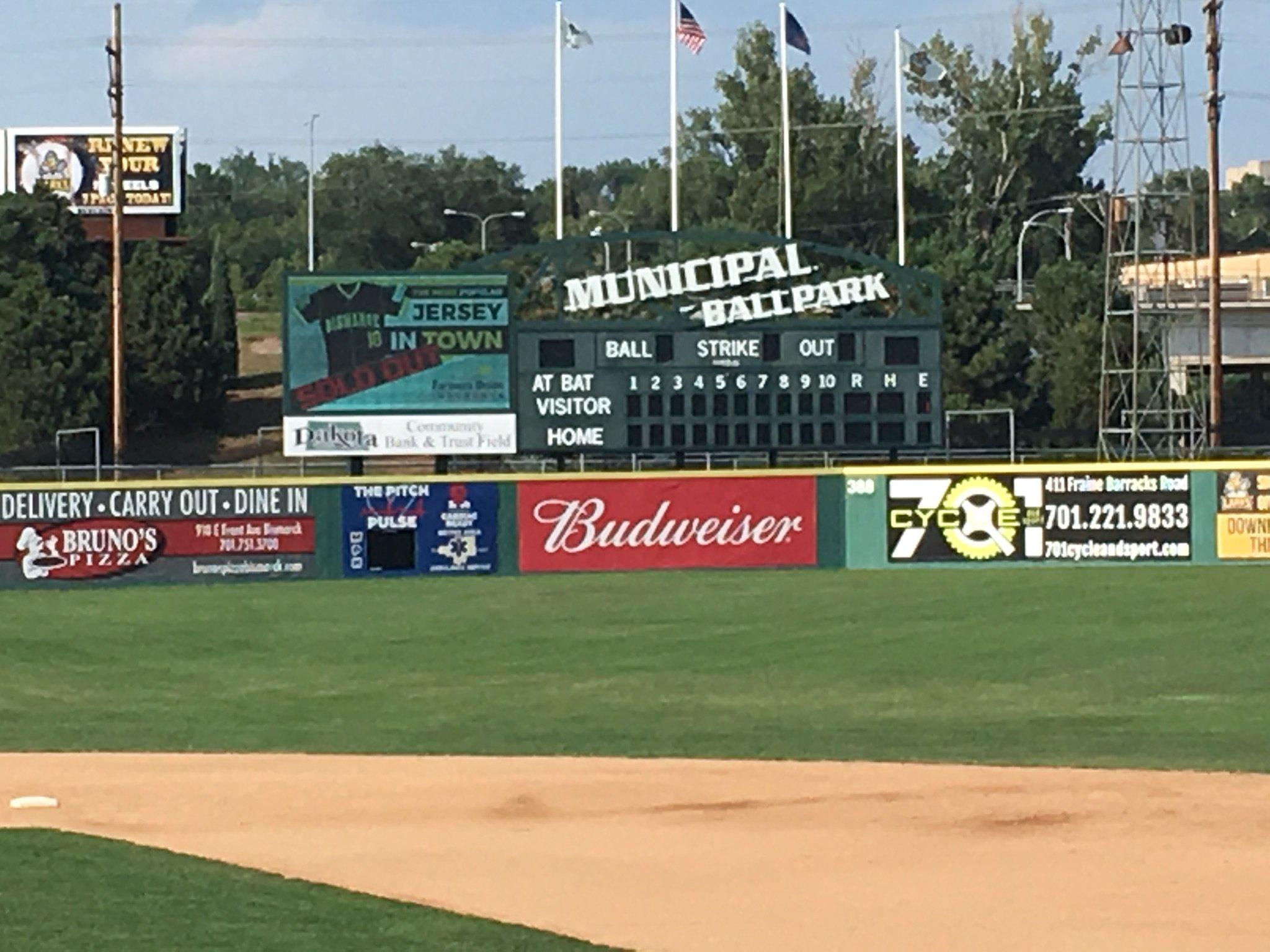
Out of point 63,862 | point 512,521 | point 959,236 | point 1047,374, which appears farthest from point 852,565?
point 959,236

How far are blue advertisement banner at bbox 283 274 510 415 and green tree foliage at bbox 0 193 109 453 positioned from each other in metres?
23.6

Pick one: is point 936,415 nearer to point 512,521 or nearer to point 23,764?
point 512,521

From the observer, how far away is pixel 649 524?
108 feet

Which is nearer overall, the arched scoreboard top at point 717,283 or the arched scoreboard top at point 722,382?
the arched scoreboard top at point 722,382

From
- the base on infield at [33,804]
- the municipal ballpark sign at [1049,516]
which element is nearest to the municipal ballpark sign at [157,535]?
the municipal ballpark sign at [1049,516]

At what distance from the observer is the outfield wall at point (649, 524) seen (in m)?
31.9

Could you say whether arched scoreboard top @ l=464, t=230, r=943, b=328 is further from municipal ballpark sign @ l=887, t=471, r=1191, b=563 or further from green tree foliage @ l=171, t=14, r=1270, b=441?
green tree foliage @ l=171, t=14, r=1270, b=441

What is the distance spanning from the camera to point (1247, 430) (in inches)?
2190

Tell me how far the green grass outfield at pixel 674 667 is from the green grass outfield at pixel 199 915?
18.6 feet

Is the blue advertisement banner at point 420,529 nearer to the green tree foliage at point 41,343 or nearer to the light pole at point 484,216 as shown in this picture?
the green tree foliage at point 41,343

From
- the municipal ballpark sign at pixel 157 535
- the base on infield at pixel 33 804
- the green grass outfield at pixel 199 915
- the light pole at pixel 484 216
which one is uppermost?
the light pole at pixel 484 216

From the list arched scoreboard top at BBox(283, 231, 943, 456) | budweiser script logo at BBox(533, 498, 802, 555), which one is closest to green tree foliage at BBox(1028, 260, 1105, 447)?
arched scoreboard top at BBox(283, 231, 943, 456)

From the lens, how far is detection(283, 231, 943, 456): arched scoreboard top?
33719mm

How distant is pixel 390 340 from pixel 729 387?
555 cm
